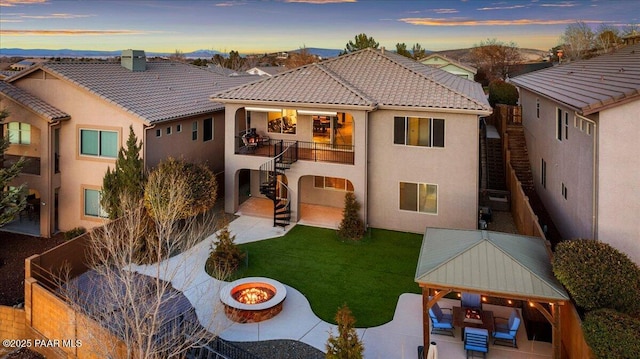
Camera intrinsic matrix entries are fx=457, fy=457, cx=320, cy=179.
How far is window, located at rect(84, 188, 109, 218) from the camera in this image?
22.0 meters

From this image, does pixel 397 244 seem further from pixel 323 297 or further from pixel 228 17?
pixel 228 17

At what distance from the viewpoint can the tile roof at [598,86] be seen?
42.7 ft

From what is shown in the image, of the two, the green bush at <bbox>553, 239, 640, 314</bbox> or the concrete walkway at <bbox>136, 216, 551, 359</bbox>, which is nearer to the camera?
the green bush at <bbox>553, 239, 640, 314</bbox>

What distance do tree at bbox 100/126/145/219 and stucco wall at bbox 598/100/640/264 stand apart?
16.9 m

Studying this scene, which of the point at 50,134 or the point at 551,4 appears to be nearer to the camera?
the point at 50,134

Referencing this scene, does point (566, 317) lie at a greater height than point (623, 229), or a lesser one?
lesser

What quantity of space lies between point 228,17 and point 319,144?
33.5 m

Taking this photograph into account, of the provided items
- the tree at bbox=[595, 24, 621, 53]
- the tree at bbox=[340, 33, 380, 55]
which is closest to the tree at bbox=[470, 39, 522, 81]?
the tree at bbox=[595, 24, 621, 53]

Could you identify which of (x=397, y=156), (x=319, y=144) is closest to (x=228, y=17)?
(x=319, y=144)

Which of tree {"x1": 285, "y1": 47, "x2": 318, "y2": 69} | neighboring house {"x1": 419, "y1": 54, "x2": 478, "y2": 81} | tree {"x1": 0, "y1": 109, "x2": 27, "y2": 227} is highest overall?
tree {"x1": 285, "y1": 47, "x2": 318, "y2": 69}

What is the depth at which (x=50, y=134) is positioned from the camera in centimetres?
2150

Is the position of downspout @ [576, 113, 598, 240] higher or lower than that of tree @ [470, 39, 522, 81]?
lower

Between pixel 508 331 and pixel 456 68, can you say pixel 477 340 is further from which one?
pixel 456 68

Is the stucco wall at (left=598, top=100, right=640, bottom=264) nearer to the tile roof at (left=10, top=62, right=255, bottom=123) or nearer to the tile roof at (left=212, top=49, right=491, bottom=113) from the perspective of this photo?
the tile roof at (left=212, top=49, right=491, bottom=113)
